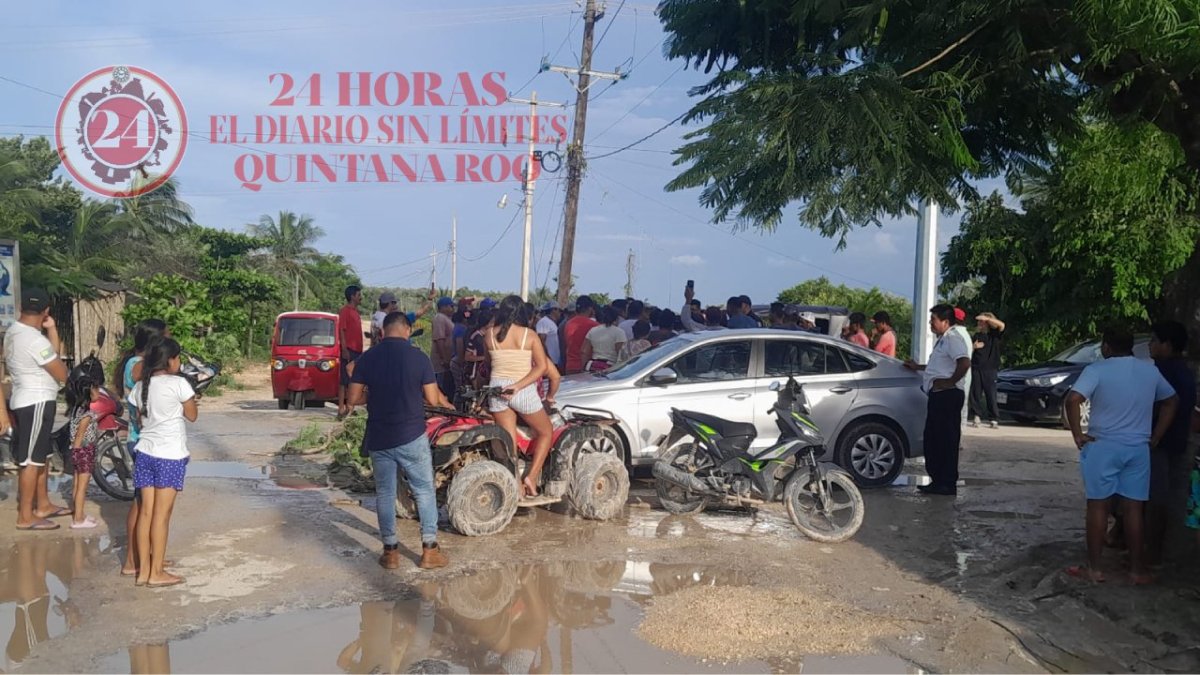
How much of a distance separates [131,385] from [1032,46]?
7.13 meters

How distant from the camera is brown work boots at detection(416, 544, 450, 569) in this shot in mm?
6781

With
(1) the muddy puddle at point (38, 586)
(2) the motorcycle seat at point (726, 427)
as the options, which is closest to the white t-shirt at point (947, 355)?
(2) the motorcycle seat at point (726, 427)

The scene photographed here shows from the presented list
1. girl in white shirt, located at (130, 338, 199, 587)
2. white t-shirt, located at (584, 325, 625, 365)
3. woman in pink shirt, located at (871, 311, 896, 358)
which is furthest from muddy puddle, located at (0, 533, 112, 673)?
woman in pink shirt, located at (871, 311, 896, 358)

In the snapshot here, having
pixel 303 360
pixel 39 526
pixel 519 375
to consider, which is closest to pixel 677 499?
pixel 519 375

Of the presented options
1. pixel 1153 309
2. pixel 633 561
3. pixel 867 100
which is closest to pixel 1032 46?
pixel 867 100

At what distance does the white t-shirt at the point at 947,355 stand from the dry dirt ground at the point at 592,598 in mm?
1382

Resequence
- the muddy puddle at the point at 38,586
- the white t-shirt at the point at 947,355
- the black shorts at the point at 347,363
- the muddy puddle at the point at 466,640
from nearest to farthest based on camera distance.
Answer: the muddy puddle at the point at 466,640
the muddy puddle at the point at 38,586
the white t-shirt at the point at 947,355
the black shorts at the point at 347,363

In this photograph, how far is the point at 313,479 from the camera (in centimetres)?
1019

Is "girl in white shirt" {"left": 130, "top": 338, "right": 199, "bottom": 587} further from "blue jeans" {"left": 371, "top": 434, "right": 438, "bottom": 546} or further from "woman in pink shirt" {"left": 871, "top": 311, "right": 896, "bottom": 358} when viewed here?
"woman in pink shirt" {"left": 871, "top": 311, "right": 896, "bottom": 358}

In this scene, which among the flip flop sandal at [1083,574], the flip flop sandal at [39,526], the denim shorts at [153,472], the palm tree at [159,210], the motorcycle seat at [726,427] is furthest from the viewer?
the palm tree at [159,210]

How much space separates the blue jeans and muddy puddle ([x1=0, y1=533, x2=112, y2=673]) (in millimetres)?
1977

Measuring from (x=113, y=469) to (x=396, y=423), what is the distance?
12.3ft

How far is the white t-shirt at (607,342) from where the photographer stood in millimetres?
12297

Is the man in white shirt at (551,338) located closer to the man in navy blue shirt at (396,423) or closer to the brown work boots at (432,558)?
the man in navy blue shirt at (396,423)
